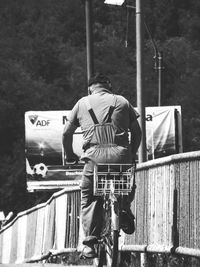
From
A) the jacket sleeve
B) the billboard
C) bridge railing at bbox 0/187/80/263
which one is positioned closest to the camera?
the jacket sleeve

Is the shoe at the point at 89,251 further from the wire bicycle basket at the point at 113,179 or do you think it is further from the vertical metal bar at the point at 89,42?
the vertical metal bar at the point at 89,42

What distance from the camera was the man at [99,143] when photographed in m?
11.0

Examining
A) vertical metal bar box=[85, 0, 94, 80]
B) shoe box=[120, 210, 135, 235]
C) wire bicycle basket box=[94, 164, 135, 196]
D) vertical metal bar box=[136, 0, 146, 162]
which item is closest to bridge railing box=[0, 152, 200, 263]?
shoe box=[120, 210, 135, 235]

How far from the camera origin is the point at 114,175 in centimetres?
1081

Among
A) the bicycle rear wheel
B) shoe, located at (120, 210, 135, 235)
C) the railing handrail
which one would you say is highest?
the railing handrail

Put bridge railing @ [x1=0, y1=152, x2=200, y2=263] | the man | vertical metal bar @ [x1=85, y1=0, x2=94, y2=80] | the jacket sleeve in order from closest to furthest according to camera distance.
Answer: the man → the jacket sleeve → bridge railing @ [x1=0, y1=152, x2=200, y2=263] → vertical metal bar @ [x1=85, y1=0, x2=94, y2=80]

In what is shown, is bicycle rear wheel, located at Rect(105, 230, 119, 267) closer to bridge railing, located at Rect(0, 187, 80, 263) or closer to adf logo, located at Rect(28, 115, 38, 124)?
bridge railing, located at Rect(0, 187, 80, 263)

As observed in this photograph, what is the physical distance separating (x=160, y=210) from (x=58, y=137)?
32538 mm

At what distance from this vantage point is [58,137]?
45.3 m

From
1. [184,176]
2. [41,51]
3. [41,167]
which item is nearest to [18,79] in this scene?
[41,51]

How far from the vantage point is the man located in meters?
11.0

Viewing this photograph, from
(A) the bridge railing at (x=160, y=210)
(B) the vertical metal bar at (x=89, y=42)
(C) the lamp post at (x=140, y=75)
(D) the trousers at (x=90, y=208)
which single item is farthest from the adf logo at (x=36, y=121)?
(D) the trousers at (x=90, y=208)

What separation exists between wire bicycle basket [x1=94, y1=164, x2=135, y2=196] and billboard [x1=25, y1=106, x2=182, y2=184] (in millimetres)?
32427

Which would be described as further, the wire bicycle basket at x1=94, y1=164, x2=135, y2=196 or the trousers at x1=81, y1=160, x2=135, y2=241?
the trousers at x1=81, y1=160, x2=135, y2=241
